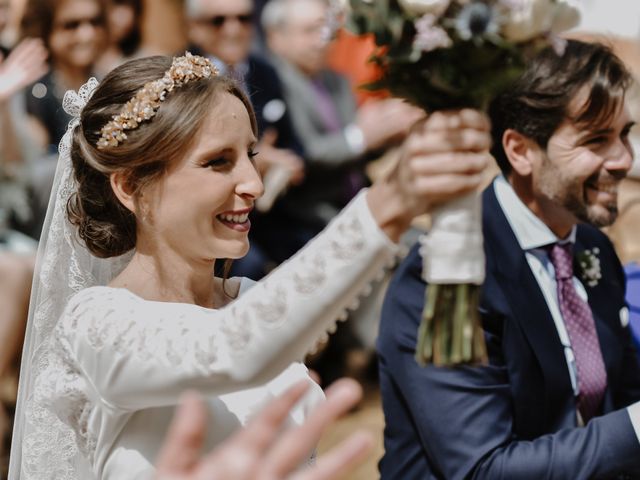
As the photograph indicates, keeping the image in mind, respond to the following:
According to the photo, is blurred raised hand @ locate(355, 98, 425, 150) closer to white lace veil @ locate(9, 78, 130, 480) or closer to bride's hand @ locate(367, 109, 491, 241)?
white lace veil @ locate(9, 78, 130, 480)

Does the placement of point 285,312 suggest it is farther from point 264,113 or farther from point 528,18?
point 264,113

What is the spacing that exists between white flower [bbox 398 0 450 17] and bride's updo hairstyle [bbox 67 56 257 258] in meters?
0.61

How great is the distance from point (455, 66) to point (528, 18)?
142mm

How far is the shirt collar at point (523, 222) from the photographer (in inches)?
120

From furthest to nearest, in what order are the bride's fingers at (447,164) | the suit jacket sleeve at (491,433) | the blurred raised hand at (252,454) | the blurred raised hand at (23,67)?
Result: the blurred raised hand at (23,67)
the suit jacket sleeve at (491,433)
the bride's fingers at (447,164)
the blurred raised hand at (252,454)

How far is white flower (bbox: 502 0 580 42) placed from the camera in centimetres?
174

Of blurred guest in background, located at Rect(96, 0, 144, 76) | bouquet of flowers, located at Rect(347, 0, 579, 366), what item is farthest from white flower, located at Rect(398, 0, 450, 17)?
blurred guest in background, located at Rect(96, 0, 144, 76)

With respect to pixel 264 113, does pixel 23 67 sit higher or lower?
higher

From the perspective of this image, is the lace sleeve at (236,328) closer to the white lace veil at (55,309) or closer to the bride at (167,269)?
the bride at (167,269)

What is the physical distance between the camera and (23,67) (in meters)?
5.16

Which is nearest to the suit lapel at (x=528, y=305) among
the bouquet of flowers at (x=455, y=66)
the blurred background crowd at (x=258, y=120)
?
the bouquet of flowers at (x=455, y=66)

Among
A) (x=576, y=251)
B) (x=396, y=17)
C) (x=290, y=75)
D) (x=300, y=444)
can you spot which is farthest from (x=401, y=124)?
(x=300, y=444)

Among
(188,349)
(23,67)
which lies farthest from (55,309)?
(23,67)

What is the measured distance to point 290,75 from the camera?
18.9 feet
